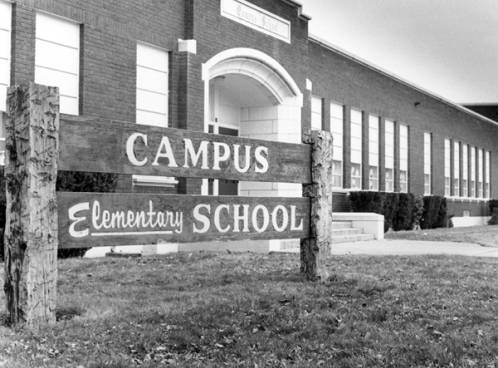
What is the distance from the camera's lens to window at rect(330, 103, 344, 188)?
21.4 meters

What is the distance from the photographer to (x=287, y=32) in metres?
16.5

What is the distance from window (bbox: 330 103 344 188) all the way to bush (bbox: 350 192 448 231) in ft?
2.47

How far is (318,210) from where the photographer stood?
7.47 metres

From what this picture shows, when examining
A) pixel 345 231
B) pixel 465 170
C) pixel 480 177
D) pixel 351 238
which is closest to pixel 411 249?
pixel 351 238

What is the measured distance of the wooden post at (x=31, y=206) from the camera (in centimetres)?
504

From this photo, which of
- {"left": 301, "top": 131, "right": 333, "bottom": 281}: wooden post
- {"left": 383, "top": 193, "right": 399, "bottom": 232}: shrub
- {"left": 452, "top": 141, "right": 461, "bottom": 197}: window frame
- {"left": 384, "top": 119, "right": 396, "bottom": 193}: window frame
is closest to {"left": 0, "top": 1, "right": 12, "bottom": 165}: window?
{"left": 301, "top": 131, "right": 333, "bottom": 281}: wooden post

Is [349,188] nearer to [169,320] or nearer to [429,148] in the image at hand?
[429,148]

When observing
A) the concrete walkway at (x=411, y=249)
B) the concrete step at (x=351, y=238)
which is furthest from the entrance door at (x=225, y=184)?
the concrete walkway at (x=411, y=249)

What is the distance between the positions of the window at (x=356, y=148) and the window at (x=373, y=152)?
0.69 m

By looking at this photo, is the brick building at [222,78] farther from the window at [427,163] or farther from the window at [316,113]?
the window at [427,163]

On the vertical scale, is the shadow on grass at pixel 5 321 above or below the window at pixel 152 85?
below

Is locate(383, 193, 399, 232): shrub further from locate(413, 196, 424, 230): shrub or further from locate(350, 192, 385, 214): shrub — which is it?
locate(413, 196, 424, 230): shrub

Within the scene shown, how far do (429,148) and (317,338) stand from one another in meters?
25.0

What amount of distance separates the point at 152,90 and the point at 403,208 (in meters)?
12.8
